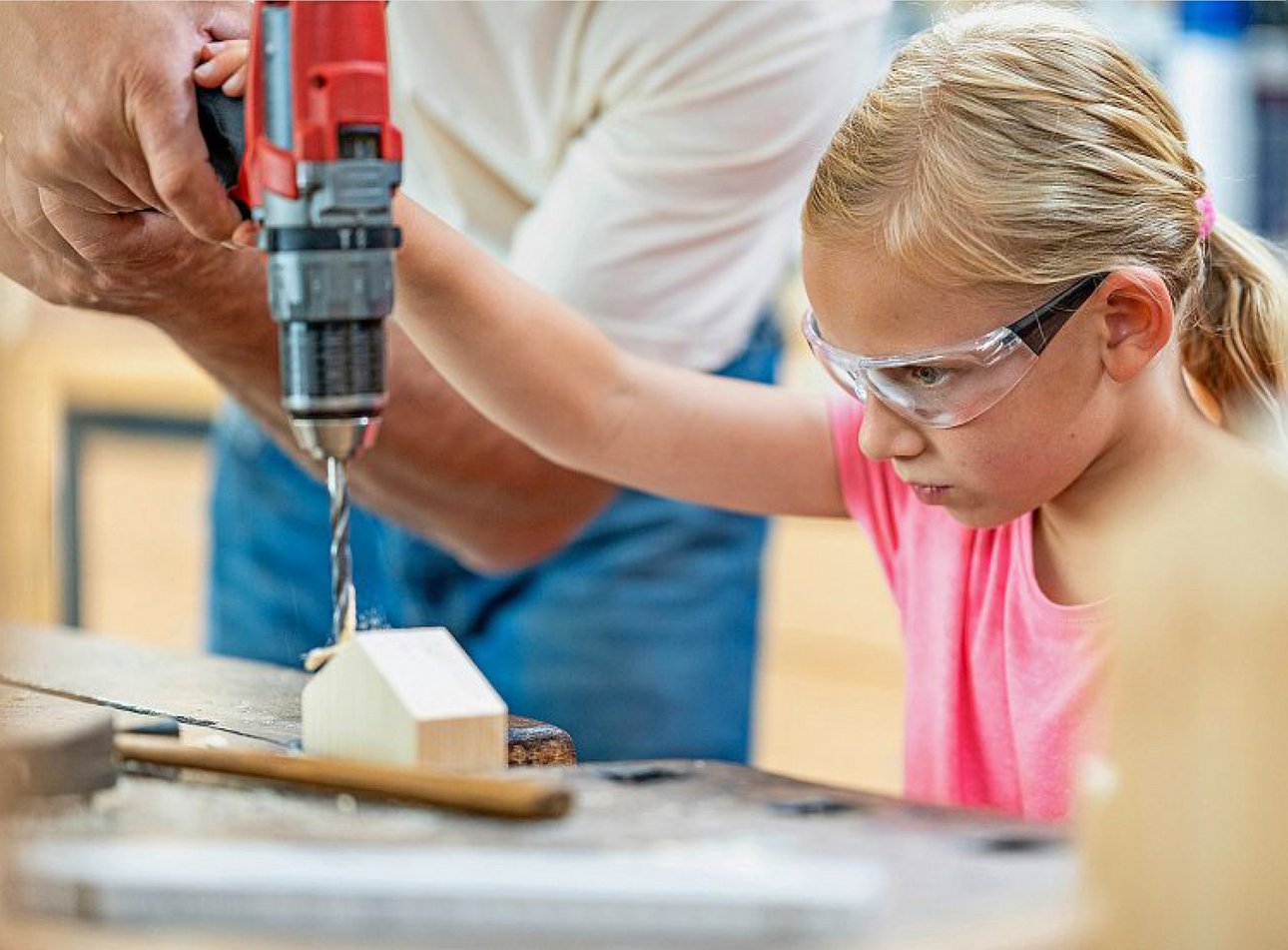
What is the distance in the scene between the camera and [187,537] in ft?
13.2

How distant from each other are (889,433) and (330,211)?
568 mm

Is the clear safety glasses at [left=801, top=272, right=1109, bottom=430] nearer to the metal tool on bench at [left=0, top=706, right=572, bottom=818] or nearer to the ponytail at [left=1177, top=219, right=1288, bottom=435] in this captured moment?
the ponytail at [left=1177, top=219, right=1288, bottom=435]

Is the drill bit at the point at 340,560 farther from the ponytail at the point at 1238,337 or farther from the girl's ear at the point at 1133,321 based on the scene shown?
the ponytail at the point at 1238,337

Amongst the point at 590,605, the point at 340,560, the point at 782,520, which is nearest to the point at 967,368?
the point at 340,560

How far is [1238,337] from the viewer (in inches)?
62.2

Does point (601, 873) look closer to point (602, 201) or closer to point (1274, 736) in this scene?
point (1274, 736)

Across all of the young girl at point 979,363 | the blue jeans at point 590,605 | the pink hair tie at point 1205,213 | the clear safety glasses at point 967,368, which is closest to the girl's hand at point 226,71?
the young girl at point 979,363

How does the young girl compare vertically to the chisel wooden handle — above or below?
above

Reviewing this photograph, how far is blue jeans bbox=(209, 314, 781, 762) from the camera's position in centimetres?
219

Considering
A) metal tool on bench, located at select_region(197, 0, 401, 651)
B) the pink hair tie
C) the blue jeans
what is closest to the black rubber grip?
metal tool on bench, located at select_region(197, 0, 401, 651)

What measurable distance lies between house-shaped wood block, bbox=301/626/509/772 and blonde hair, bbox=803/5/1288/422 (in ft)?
1.77

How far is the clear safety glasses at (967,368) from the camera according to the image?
142 centimetres

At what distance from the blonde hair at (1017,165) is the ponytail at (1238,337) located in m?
0.06

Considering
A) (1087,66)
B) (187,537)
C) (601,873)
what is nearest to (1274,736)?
(601,873)
